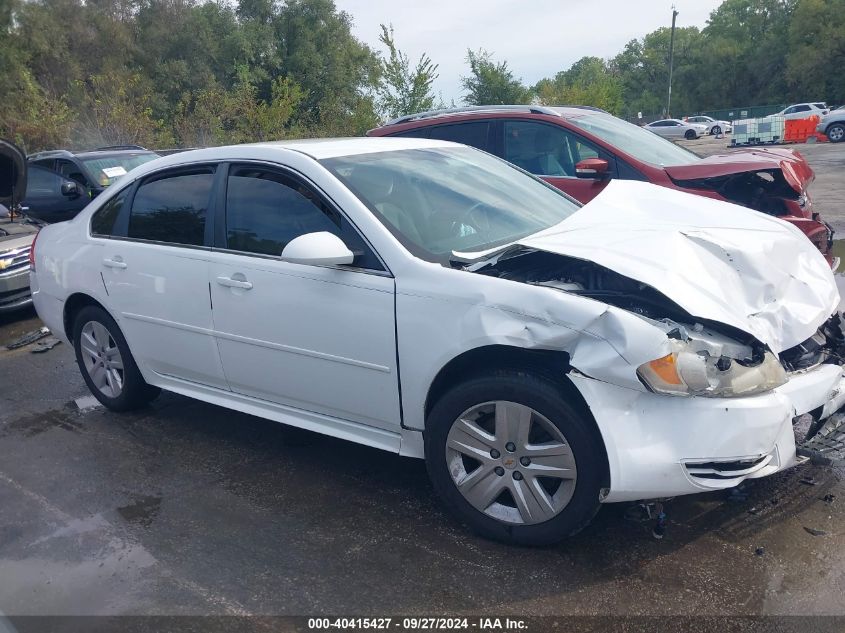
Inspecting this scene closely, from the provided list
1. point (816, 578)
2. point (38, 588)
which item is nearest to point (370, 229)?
point (38, 588)

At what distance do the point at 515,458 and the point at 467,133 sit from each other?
15.3 ft

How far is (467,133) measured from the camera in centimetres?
714

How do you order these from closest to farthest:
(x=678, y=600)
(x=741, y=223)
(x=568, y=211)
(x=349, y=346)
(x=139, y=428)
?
(x=678, y=600) < (x=349, y=346) < (x=741, y=223) < (x=568, y=211) < (x=139, y=428)

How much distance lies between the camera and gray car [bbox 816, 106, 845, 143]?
3017 cm

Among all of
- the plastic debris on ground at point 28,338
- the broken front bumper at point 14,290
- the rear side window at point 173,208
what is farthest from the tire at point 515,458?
the broken front bumper at point 14,290

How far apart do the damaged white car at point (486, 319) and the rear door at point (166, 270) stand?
14 mm

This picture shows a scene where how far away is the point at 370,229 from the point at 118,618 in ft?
6.22

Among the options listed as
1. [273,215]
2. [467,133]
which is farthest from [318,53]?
[273,215]

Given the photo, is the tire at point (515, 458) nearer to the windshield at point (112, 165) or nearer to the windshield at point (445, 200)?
the windshield at point (445, 200)

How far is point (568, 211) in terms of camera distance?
14.0 ft

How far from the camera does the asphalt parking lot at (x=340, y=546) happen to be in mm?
2859

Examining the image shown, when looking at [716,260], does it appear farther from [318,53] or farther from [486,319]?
[318,53]

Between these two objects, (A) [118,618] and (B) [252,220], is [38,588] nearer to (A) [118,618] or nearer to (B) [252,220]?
(A) [118,618]

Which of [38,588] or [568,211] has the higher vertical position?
[568,211]
